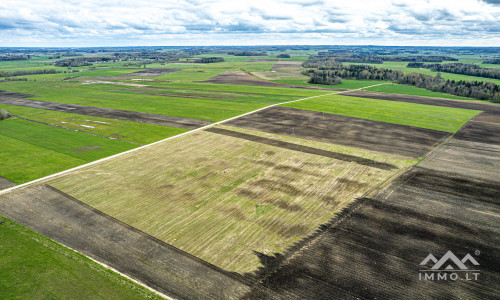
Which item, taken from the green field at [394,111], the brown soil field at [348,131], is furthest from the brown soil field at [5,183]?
the green field at [394,111]

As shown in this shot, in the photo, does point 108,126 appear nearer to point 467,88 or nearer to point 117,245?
point 117,245

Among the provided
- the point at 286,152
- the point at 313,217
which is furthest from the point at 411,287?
the point at 286,152

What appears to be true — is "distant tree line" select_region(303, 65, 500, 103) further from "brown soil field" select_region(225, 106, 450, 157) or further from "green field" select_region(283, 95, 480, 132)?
"brown soil field" select_region(225, 106, 450, 157)

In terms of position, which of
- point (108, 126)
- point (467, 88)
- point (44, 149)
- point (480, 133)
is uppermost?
point (467, 88)

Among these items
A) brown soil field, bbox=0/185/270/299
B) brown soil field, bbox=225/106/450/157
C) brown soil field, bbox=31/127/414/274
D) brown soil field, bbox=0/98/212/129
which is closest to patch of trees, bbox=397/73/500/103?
brown soil field, bbox=225/106/450/157

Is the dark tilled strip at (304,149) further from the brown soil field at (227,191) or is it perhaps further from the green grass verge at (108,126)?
the green grass verge at (108,126)

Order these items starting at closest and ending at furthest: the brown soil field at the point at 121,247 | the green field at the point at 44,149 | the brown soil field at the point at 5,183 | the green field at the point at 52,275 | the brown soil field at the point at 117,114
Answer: the green field at the point at 52,275
the brown soil field at the point at 121,247
the brown soil field at the point at 5,183
the green field at the point at 44,149
the brown soil field at the point at 117,114

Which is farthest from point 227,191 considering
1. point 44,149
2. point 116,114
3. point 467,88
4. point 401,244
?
point 467,88
